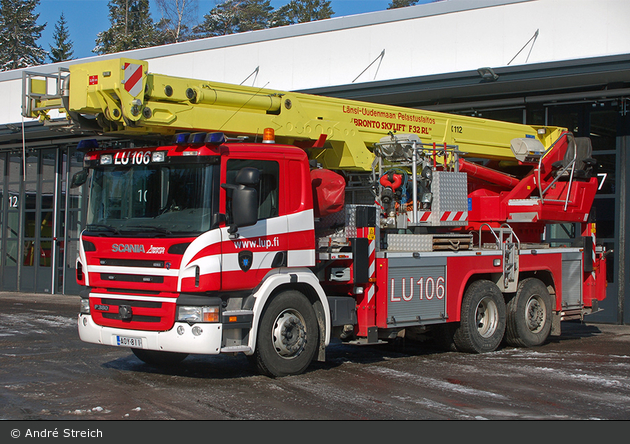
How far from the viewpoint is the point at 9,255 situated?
24.0 meters

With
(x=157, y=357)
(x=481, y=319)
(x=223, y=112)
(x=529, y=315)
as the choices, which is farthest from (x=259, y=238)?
(x=529, y=315)

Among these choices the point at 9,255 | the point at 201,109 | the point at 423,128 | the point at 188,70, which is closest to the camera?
the point at 201,109

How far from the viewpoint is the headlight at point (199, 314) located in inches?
307

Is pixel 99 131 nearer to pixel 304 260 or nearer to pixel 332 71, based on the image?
pixel 304 260

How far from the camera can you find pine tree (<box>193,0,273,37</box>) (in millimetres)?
58500

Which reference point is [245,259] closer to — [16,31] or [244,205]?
[244,205]

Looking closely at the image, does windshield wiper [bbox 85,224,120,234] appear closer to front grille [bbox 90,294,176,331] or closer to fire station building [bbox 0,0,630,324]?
front grille [bbox 90,294,176,331]

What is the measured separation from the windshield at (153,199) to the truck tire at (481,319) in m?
4.49

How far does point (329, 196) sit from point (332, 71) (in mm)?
9909

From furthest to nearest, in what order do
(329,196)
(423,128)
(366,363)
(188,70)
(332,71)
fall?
1. (188,70)
2. (332,71)
3. (423,128)
4. (366,363)
5. (329,196)

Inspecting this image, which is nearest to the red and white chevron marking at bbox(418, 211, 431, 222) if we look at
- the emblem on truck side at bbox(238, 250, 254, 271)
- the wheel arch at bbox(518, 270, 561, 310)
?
the wheel arch at bbox(518, 270, 561, 310)

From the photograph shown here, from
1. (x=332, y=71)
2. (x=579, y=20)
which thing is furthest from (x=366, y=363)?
(x=332, y=71)

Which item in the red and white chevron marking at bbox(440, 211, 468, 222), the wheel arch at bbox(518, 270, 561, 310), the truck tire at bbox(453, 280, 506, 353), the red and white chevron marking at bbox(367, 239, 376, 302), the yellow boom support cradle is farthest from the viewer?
the wheel arch at bbox(518, 270, 561, 310)

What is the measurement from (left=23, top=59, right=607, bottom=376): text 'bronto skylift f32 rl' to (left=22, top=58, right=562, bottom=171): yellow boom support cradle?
22 millimetres
